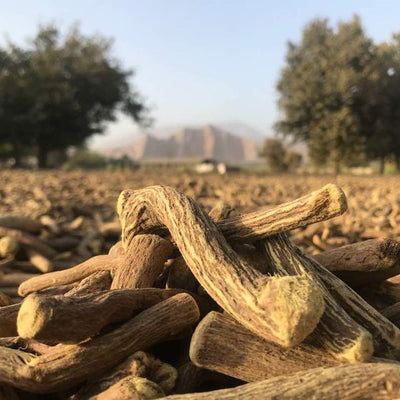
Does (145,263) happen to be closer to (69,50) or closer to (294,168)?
(69,50)

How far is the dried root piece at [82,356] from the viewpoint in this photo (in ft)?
5.91

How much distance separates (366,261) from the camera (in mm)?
2451

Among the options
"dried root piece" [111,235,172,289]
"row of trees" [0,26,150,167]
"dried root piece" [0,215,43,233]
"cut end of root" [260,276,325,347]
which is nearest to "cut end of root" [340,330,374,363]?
"cut end of root" [260,276,325,347]

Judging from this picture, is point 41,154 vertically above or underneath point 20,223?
above

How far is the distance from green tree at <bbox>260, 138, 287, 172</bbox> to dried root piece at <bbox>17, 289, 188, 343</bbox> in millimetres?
41153

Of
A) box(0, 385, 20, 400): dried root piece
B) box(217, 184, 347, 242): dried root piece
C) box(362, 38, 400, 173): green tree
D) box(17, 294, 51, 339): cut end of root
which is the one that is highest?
box(362, 38, 400, 173): green tree

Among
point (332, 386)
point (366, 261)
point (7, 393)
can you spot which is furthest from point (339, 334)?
point (7, 393)

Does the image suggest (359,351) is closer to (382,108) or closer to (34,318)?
(34,318)

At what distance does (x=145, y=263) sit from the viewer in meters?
2.27

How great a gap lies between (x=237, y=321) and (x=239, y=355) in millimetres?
130

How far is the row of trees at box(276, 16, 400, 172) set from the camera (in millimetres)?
31859

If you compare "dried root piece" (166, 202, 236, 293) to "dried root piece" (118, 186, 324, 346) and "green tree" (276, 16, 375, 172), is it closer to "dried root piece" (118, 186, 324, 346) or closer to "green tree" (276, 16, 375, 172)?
"dried root piece" (118, 186, 324, 346)

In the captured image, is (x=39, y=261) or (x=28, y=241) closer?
(x=39, y=261)

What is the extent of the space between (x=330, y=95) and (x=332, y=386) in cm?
3253
